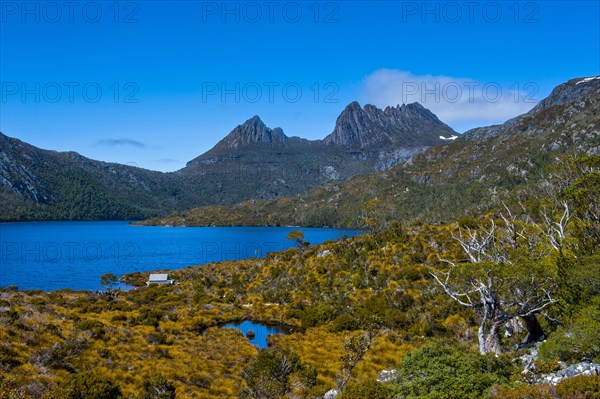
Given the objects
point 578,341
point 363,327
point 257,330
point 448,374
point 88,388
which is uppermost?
point 578,341

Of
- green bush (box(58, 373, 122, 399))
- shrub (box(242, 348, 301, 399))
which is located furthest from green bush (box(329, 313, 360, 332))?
green bush (box(58, 373, 122, 399))

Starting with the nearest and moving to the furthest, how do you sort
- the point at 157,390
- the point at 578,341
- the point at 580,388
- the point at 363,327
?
the point at 580,388, the point at 578,341, the point at 157,390, the point at 363,327

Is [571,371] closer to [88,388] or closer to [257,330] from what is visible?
[88,388]

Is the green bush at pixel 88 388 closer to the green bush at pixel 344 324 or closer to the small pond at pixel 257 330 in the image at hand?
the small pond at pixel 257 330

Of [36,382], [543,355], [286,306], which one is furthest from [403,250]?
[36,382]

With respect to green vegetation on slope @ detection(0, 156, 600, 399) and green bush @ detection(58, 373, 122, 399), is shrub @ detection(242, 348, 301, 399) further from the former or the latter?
green bush @ detection(58, 373, 122, 399)

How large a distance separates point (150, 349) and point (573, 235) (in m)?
30.4

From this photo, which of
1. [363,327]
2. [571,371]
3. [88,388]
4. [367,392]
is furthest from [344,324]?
[571,371]

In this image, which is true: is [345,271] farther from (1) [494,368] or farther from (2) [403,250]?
(1) [494,368]

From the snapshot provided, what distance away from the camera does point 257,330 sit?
4134 cm

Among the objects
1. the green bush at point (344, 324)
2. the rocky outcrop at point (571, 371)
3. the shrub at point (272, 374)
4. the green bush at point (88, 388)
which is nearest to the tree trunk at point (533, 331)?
the rocky outcrop at point (571, 371)

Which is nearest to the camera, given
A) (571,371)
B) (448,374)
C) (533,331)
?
(571,371)

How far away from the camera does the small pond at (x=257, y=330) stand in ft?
122

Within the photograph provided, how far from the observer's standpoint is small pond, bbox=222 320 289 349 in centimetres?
3719
